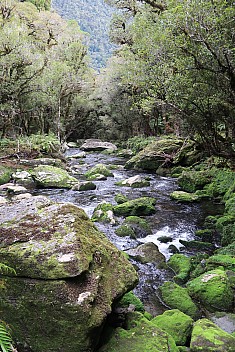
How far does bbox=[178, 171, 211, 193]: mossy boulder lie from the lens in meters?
14.5

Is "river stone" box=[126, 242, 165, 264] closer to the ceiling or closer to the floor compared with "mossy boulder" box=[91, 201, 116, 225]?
closer to the floor

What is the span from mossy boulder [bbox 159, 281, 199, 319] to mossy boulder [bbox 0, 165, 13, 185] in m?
11.8

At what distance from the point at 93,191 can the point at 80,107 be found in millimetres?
25868

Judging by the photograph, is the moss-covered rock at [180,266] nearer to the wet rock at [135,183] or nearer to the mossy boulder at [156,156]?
the wet rock at [135,183]

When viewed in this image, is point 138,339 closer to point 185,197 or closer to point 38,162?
point 185,197

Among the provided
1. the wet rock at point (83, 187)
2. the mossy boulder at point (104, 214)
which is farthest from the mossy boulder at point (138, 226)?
the wet rock at point (83, 187)

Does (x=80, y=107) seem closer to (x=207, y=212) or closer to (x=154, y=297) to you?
(x=207, y=212)

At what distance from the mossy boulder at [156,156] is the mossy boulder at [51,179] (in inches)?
245

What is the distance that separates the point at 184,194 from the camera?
13.1m

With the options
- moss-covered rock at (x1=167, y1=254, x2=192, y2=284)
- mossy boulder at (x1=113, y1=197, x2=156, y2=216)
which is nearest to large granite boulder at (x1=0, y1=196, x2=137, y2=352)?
moss-covered rock at (x1=167, y1=254, x2=192, y2=284)

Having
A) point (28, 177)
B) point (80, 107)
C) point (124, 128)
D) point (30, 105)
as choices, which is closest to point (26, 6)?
point (80, 107)

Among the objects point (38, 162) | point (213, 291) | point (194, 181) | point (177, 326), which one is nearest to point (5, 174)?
point (38, 162)

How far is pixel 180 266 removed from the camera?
709cm

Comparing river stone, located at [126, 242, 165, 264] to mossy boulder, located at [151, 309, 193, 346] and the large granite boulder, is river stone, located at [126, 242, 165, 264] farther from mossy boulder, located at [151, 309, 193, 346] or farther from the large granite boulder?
the large granite boulder
